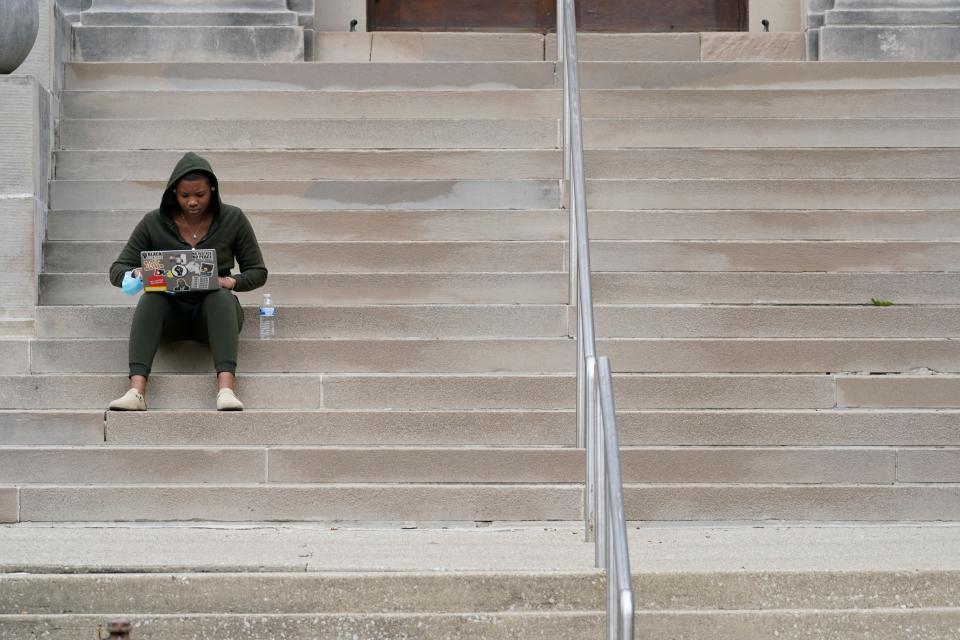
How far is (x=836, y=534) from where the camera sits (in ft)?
20.2

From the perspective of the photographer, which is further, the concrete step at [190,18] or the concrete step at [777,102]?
the concrete step at [190,18]

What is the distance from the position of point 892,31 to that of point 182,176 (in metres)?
5.59

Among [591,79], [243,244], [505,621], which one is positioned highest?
[591,79]

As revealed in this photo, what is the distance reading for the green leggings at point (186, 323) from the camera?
6973 mm

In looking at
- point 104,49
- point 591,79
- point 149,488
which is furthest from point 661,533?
point 104,49

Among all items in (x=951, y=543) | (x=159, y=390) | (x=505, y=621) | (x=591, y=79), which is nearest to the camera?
(x=505, y=621)

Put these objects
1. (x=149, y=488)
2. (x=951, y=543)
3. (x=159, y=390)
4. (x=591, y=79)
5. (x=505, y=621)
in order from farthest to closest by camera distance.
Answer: (x=591, y=79), (x=159, y=390), (x=149, y=488), (x=951, y=543), (x=505, y=621)

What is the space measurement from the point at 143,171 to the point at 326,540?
3604 millimetres

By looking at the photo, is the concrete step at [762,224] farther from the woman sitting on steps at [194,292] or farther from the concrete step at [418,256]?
the woman sitting on steps at [194,292]

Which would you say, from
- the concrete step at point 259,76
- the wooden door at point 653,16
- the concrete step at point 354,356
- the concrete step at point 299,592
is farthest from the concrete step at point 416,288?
the wooden door at point 653,16

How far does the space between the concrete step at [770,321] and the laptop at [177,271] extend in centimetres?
78

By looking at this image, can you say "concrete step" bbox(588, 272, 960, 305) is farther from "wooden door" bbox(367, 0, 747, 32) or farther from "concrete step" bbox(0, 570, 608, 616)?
"wooden door" bbox(367, 0, 747, 32)

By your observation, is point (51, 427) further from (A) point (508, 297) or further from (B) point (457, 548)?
(A) point (508, 297)

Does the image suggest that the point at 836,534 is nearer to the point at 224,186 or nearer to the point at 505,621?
the point at 505,621
